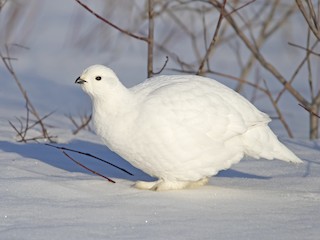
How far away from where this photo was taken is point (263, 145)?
3.94 metres

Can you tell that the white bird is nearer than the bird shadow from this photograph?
Yes

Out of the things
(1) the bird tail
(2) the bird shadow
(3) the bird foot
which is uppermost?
(1) the bird tail

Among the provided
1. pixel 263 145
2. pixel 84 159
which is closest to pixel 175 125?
pixel 263 145

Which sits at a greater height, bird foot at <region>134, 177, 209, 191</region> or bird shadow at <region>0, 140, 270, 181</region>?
bird foot at <region>134, 177, 209, 191</region>

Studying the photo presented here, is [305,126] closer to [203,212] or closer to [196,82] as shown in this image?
[196,82]

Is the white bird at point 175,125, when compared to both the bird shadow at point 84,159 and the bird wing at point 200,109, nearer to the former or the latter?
the bird wing at point 200,109

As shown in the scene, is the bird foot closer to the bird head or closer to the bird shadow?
the bird shadow

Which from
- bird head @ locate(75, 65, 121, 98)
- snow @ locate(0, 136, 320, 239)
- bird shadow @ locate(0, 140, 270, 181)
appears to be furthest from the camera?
bird shadow @ locate(0, 140, 270, 181)

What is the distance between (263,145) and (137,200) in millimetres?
684

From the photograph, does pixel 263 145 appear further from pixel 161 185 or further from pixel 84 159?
pixel 84 159

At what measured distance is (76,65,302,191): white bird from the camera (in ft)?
12.2

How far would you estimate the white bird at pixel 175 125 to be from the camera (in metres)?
3.71

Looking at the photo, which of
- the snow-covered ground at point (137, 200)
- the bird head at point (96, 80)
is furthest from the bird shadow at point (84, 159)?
the bird head at point (96, 80)

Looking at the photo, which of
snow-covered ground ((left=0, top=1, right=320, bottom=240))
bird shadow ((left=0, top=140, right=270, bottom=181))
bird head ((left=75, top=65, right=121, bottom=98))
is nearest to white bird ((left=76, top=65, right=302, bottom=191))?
bird head ((left=75, top=65, right=121, bottom=98))
